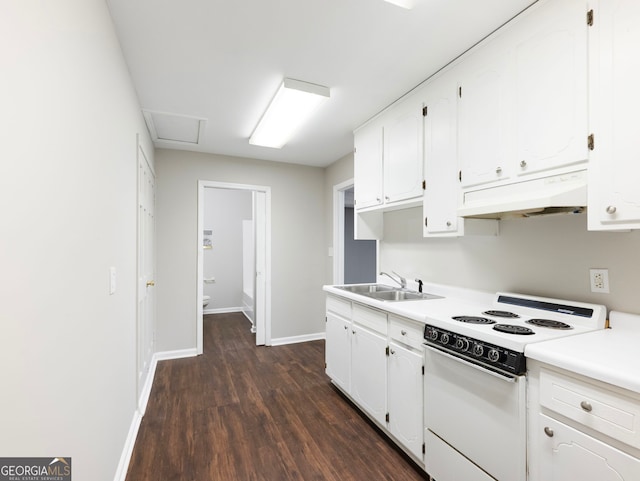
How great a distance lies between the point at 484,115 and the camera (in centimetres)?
185

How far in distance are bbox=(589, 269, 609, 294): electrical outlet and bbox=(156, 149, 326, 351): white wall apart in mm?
3367

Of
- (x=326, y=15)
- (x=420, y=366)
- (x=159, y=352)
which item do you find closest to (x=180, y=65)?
(x=326, y=15)

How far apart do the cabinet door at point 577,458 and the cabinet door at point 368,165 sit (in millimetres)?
2013

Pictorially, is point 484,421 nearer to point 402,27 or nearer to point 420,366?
point 420,366

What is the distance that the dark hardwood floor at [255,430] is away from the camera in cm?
190

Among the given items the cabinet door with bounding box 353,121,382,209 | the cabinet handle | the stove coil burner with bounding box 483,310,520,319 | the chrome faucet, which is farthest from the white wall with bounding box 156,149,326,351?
the cabinet handle

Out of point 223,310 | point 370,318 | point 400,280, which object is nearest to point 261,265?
point 400,280

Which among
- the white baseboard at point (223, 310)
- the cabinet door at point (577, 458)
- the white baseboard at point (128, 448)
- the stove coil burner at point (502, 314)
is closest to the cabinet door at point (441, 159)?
the stove coil burner at point (502, 314)

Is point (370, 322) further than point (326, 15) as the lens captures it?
Yes

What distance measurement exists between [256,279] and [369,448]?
2.81 metres

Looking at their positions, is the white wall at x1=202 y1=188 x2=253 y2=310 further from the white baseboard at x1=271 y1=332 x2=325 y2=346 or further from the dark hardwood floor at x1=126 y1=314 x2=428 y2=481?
the dark hardwood floor at x1=126 y1=314 x2=428 y2=481

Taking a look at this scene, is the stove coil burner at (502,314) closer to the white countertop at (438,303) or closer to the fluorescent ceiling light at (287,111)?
the white countertop at (438,303)

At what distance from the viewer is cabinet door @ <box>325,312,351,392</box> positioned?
2.66 metres

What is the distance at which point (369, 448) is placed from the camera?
82.8 inches
